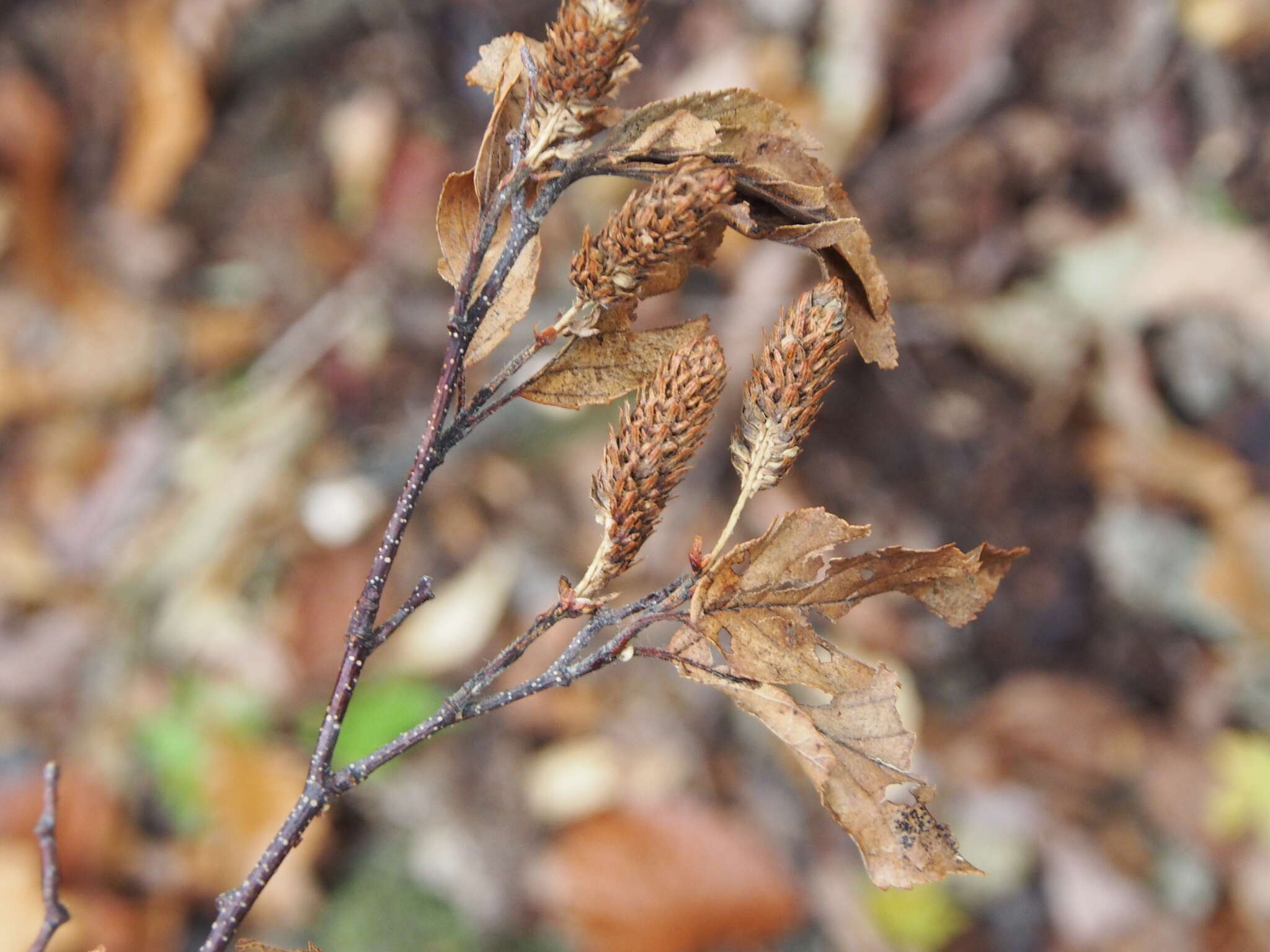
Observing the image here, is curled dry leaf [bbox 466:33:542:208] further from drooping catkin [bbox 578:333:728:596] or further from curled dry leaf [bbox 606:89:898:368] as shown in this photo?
drooping catkin [bbox 578:333:728:596]

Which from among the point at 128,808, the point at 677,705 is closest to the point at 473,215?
the point at 677,705

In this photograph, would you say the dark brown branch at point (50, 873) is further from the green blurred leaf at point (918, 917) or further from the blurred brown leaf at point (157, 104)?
the blurred brown leaf at point (157, 104)

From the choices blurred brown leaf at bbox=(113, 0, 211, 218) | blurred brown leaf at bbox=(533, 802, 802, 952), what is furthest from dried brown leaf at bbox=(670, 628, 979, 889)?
blurred brown leaf at bbox=(113, 0, 211, 218)

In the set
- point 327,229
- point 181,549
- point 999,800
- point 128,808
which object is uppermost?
point 327,229

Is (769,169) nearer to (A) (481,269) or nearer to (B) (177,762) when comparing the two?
(A) (481,269)

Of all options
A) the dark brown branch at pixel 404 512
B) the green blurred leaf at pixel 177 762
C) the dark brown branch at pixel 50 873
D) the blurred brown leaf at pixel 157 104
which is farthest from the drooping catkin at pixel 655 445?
the blurred brown leaf at pixel 157 104

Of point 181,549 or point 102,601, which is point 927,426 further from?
point 102,601
